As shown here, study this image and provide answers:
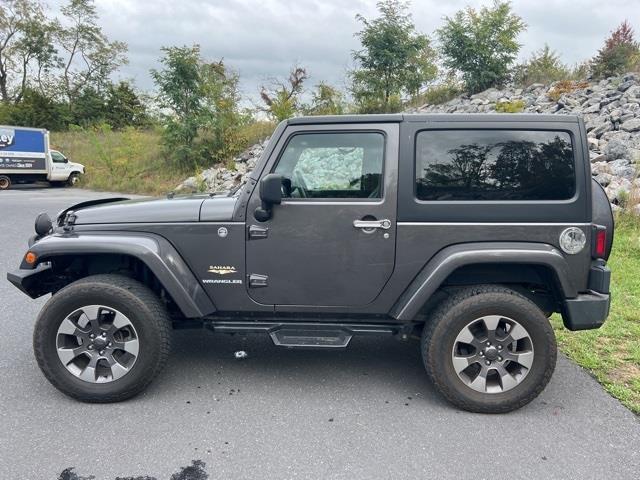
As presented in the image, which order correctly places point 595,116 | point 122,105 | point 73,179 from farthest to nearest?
1. point 122,105
2. point 73,179
3. point 595,116

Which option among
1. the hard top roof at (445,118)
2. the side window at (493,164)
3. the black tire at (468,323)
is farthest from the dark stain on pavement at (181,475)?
the hard top roof at (445,118)

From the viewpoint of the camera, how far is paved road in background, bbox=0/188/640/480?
8.97 ft

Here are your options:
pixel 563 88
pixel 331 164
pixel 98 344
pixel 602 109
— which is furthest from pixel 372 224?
pixel 563 88

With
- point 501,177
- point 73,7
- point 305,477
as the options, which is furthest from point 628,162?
point 73,7

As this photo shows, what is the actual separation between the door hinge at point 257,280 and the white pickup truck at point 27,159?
22802 mm

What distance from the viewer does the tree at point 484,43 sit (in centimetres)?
1961

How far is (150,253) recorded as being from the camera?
3363 mm

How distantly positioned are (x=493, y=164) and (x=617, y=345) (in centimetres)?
224

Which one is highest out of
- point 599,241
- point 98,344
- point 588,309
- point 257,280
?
point 599,241

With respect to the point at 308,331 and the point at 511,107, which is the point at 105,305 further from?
the point at 511,107

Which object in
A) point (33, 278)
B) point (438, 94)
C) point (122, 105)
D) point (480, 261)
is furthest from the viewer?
point (122, 105)

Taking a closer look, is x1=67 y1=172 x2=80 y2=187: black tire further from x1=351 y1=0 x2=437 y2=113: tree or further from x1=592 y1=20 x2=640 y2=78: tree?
x1=592 y1=20 x2=640 y2=78: tree

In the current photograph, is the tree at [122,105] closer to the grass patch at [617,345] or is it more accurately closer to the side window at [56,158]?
the side window at [56,158]

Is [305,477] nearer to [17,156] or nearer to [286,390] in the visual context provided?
[286,390]
